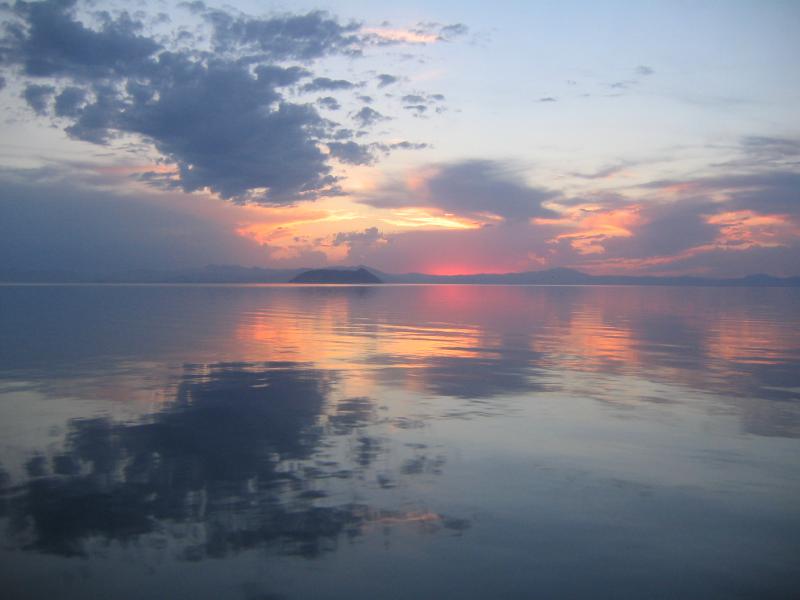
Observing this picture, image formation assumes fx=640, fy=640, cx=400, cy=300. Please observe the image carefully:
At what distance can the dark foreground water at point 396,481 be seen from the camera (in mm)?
7703

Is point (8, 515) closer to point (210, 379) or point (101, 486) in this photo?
point (101, 486)

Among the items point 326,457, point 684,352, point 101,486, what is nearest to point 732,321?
point 684,352

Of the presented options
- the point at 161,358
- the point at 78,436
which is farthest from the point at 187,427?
the point at 161,358

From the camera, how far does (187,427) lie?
14.4m

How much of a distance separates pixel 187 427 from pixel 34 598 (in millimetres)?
7350

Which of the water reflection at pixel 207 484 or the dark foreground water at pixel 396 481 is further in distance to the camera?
the water reflection at pixel 207 484

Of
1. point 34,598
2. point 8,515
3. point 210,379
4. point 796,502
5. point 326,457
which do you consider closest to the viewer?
point 34,598

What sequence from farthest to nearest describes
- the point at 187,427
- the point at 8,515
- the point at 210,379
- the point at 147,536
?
the point at 210,379
the point at 187,427
the point at 8,515
the point at 147,536

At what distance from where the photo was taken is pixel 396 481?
10.8 metres

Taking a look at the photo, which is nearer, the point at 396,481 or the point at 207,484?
the point at 207,484

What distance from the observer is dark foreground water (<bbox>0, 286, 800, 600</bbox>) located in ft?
25.3

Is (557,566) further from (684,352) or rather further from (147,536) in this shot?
(684,352)

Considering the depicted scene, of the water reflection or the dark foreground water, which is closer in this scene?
the dark foreground water

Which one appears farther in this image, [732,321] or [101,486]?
[732,321]
